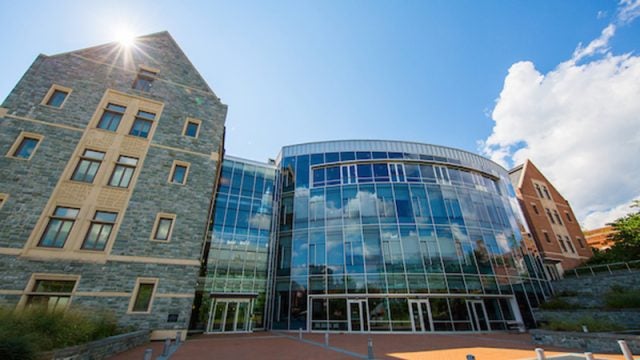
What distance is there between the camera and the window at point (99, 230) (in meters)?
13.6

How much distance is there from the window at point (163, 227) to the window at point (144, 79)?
1079 centimetres

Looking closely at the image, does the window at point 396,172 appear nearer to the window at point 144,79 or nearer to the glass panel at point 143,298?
the glass panel at point 143,298

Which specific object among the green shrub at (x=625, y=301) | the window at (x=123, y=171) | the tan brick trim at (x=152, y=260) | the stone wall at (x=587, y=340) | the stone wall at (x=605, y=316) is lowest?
the stone wall at (x=587, y=340)

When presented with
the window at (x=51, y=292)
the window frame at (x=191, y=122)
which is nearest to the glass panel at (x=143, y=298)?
the window at (x=51, y=292)

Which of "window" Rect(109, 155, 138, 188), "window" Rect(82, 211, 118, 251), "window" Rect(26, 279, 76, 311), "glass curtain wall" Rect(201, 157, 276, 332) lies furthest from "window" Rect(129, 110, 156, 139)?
"window" Rect(26, 279, 76, 311)

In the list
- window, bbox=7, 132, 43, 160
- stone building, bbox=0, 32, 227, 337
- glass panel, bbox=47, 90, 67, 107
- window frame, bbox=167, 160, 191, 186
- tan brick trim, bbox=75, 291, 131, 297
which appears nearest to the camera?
tan brick trim, bbox=75, 291, 131, 297

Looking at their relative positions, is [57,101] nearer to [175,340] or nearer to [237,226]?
[237,226]

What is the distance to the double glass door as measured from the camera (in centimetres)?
1901

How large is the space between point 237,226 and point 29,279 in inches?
507

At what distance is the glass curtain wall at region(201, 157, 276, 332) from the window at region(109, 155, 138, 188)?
794 cm

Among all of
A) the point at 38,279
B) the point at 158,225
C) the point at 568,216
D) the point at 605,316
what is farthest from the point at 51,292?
the point at 568,216

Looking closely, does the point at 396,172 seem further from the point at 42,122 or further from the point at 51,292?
the point at 42,122

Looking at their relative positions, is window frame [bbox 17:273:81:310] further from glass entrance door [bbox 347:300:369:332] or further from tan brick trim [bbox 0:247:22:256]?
glass entrance door [bbox 347:300:369:332]

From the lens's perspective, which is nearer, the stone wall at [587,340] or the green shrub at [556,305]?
the stone wall at [587,340]
